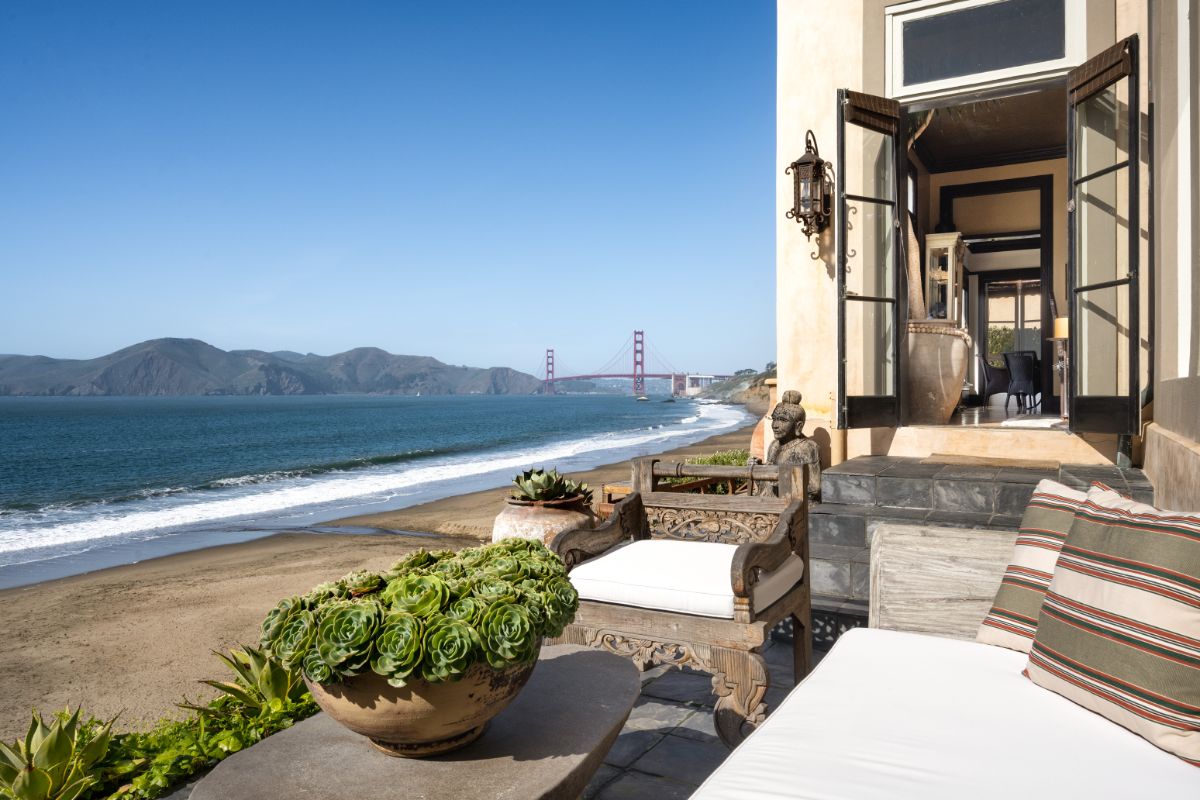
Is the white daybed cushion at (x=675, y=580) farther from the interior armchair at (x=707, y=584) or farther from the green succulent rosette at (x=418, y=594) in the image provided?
the green succulent rosette at (x=418, y=594)

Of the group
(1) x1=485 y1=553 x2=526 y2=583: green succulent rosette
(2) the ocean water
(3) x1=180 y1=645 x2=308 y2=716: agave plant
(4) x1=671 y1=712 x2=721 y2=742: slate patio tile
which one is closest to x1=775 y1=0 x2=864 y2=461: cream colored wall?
(4) x1=671 y1=712 x2=721 y2=742: slate patio tile

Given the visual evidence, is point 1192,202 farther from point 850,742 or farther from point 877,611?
point 850,742

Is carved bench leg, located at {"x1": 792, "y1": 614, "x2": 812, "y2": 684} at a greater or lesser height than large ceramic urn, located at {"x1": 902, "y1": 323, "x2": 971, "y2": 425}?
lesser

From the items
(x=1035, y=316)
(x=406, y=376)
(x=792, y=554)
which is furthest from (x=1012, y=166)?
(x=406, y=376)

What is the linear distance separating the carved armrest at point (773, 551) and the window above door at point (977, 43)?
143 inches

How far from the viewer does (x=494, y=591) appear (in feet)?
4.17

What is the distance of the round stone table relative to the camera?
3.84 ft

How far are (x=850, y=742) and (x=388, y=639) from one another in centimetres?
78

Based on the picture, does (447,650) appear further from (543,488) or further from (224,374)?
(224,374)

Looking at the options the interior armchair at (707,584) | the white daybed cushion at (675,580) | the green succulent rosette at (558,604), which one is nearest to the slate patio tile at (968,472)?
the interior armchair at (707,584)

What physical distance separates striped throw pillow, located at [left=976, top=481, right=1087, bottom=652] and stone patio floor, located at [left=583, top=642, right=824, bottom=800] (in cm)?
89

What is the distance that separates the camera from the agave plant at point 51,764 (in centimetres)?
143

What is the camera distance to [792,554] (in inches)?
97.0

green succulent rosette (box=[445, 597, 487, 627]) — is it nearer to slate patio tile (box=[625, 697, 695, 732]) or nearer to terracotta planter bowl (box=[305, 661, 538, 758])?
terracotta planter bowl (box=[305, 661, 538, 758])
